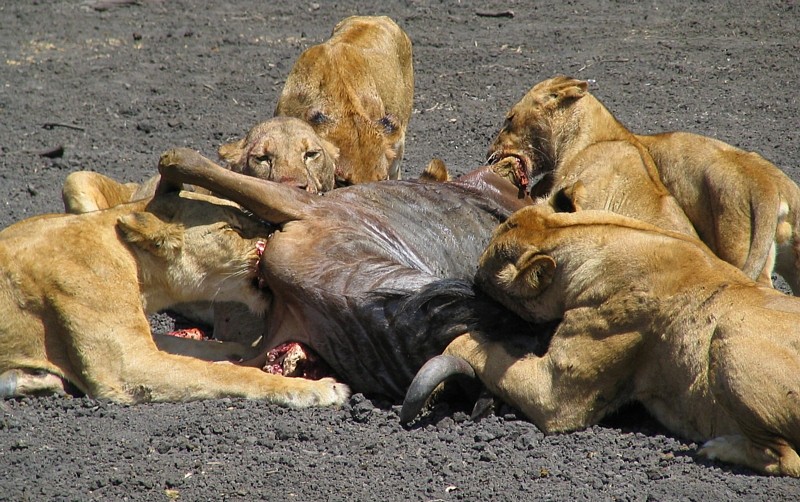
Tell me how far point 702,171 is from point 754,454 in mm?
2908

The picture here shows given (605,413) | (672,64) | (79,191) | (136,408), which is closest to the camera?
(605,413)

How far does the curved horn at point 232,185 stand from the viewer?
565 centimetres

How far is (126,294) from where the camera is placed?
5.61 metres

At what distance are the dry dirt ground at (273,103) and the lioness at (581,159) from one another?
1.20 metres

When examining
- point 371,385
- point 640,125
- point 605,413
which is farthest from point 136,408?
point 640,125

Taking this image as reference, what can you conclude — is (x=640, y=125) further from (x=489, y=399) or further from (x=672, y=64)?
(x=489, y=399)

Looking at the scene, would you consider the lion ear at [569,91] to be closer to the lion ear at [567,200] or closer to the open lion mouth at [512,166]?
the open lion mouth at [512,166]

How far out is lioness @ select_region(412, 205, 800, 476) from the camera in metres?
4.54

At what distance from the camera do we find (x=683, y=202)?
7.30 meters

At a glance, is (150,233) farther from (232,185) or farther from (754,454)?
(754,454)

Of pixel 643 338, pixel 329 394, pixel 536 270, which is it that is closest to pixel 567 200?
pixel 536 270

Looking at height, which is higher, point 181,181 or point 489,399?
point 181,181

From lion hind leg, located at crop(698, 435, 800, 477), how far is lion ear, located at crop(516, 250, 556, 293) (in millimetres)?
936

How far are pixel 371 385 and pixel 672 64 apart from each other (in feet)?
21.5
